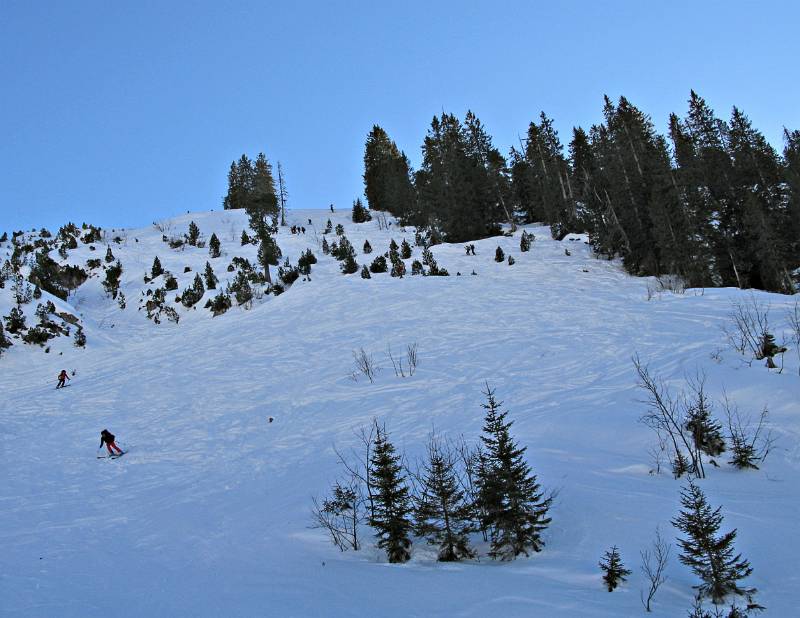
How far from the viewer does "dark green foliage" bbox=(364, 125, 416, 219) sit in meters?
53.3

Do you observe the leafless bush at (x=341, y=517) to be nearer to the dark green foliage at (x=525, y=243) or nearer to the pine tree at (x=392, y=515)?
the pine tree at (x=392, y=515)

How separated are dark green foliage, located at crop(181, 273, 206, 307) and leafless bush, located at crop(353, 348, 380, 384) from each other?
59.7ft

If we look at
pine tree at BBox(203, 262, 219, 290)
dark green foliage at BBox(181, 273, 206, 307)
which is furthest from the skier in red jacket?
pine tree at BBox(203, 262, 219, 290)

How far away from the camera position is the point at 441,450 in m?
9.45

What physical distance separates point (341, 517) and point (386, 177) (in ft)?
186

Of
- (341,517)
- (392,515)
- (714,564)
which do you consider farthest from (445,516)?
(714,564)

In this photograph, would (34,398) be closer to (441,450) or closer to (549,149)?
(441,450)

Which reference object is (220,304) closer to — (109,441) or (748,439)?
(109,441)

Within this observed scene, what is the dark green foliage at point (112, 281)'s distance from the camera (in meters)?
34.5

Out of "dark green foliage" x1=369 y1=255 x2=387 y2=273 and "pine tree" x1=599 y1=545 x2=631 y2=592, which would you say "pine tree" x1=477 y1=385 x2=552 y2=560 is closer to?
"pine tree" x1=599 y1=545 x2=631 y2=592

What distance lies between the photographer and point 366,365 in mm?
14828

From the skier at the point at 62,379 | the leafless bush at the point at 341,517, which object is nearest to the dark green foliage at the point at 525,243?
the skier at the point at 62,379

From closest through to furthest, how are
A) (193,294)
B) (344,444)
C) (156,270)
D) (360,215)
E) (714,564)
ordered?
(714,564), (344,444), (193,294), (156,270), (360,215)

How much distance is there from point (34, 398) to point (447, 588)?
18.7m
